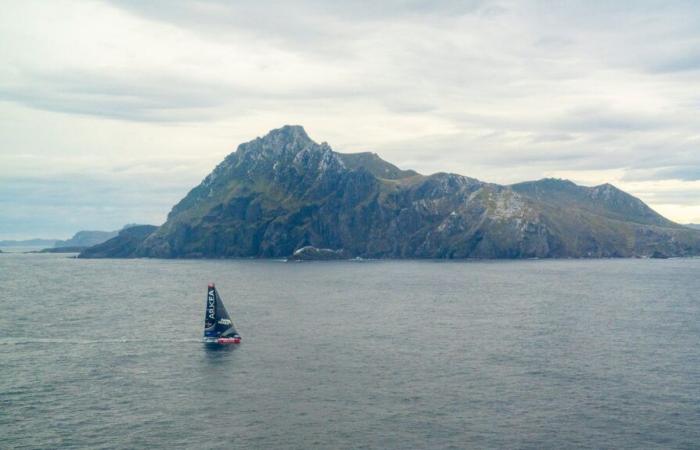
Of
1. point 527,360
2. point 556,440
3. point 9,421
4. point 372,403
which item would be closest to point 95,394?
point 9,421

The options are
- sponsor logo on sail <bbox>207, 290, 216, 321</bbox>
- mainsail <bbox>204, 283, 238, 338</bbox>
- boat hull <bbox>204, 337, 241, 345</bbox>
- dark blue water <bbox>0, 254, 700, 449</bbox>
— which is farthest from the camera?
sponsor logo on sail <bbox>207, 290, 216, 321</bbox>

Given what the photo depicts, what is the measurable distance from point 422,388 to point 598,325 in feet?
260

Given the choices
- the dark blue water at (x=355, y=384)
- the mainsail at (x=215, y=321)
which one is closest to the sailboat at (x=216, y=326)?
the mainsail at (x=215, y=321)

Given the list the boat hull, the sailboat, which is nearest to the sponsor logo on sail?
the sailboat

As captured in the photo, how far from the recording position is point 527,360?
382 feet

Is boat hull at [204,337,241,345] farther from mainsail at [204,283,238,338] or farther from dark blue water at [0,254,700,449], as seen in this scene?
dark blue water at [0,254,700,449]

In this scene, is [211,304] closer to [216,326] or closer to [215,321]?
[215,321]

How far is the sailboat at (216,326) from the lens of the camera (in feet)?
438

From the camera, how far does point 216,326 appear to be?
134000 millimetres

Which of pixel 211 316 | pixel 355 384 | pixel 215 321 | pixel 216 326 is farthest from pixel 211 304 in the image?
pixel 355 384

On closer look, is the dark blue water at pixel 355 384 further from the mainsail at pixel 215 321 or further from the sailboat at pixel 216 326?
the mainsail at pixel 215 321

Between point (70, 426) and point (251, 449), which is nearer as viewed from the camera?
point (251, 449)

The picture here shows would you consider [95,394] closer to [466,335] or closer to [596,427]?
[596,427]

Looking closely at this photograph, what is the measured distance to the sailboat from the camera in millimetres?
133500
